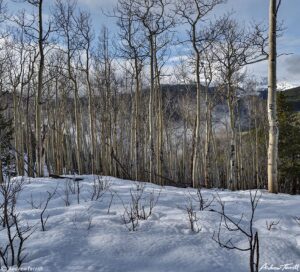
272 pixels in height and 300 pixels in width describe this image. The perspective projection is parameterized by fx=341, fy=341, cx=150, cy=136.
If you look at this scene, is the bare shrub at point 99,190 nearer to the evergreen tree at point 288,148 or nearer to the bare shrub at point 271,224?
the bare shrub at point 271,224

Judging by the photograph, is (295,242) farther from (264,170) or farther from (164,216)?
(264,170)

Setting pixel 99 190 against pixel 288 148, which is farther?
pixel 288 148

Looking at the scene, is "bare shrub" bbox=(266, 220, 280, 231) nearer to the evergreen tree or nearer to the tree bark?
the tree bark

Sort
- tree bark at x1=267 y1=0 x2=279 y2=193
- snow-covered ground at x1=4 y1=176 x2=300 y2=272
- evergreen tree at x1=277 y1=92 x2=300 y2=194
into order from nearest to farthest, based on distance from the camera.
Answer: snow-covered ground at x1=4 y1=176 x2=300 y2=272, tree bark at x1=267 y1=0 x2=279 y2=193, evergreen tree at x1=277 y1=92 x2=300 y2=194

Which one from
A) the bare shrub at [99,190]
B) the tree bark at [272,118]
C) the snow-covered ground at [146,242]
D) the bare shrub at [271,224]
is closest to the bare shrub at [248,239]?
the snow-covered ground at [146,242]

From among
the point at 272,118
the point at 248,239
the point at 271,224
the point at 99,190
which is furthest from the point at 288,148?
the point at 248,239

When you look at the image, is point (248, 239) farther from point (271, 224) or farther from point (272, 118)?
point (272, 118)

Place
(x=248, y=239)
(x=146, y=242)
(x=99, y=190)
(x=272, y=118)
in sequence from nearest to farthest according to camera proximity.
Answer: (x=248, y=239) → (x=146, y=242) → (x=99, y=190) → (x=272, y=118)

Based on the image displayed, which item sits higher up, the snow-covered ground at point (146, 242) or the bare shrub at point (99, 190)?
the bare shrub at point (99, 190)

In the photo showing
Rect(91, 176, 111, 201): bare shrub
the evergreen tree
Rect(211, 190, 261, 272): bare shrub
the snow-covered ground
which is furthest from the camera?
the evergreen tree

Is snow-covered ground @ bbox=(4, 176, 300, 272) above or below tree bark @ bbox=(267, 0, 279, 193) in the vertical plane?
below

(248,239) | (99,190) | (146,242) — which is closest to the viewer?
(248,239)

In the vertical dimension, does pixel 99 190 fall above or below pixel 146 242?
above

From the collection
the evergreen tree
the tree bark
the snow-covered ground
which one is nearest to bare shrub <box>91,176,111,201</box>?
the snow-covered ground
